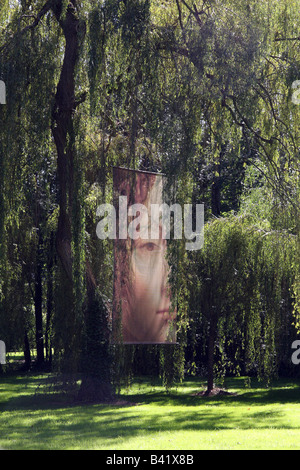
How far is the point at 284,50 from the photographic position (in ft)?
32.4

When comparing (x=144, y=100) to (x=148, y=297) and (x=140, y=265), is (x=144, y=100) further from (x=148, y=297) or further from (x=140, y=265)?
(x=148, y=297)

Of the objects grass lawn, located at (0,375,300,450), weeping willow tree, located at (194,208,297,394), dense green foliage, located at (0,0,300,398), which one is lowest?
grass lawn, located at (0,375,300,450)

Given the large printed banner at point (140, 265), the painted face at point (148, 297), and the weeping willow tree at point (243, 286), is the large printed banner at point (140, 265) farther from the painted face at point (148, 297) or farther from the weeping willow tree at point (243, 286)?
the weeping willow tree at point (243, 286)

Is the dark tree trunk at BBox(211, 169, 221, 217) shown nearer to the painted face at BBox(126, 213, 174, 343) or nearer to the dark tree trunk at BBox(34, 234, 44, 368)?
the dark tree trunk at BBox(34, 234, 44, 368)

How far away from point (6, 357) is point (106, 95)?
11.4 meters

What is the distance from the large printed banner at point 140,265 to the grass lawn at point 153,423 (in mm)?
1392

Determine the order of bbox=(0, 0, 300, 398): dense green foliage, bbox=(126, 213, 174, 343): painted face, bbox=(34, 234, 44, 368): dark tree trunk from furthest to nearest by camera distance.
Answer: bbox=(34, 234, 44, 368): dark tree trunk → bbox=(126, 213, 174, 343): painted face → bbox=(0, 0, 300, 398): dense green foliage

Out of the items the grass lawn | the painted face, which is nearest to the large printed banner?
the painted face

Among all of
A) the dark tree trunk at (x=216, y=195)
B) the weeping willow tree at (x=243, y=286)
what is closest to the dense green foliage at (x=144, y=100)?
the weeping willow tree at (x=243, y=286)

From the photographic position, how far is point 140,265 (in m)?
10.1

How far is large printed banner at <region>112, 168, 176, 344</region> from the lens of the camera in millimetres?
9789

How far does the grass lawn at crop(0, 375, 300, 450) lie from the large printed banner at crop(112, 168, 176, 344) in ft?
4.57
